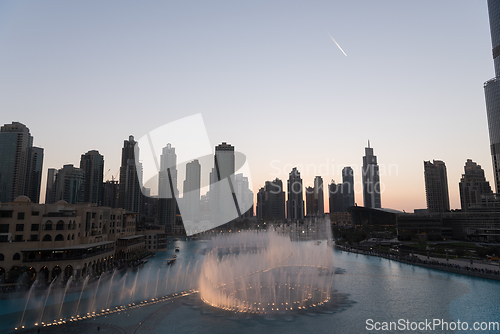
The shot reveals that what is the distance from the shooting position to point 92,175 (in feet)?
597

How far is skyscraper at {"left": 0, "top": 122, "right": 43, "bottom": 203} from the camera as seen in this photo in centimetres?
14412

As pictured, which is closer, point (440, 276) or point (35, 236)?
point (35, 236)

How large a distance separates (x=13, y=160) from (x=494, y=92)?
204730 millimetres

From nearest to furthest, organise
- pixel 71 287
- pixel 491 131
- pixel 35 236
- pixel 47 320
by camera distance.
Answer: pixel 47 320
pixel 71 287
pixel 35 236
pixel 491 131

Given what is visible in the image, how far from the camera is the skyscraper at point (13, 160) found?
144 m

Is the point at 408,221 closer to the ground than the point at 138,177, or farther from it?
closer to the ground

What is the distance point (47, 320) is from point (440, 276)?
→ 166 feet

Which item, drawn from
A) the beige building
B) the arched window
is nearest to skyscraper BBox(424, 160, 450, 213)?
the beige building

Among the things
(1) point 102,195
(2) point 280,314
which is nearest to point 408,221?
(2) point 280,314

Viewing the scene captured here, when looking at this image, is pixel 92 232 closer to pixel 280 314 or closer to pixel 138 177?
pixel 280 314

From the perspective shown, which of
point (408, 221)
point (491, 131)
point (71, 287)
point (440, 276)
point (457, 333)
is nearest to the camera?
point (457, 333)

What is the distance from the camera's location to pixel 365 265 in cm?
5941

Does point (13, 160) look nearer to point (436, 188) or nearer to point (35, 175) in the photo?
point (35, 175)

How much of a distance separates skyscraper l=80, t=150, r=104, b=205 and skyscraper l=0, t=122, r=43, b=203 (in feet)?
96.2
